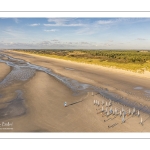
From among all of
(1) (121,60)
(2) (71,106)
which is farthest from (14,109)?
(1) (121,60)

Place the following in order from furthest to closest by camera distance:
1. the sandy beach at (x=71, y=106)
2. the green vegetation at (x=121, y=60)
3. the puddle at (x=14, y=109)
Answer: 1. the green vegetation at (x=121, y=60)
2. the puddle at (x=14, y=109)
3. the sandy beach at (x=71, y=106)

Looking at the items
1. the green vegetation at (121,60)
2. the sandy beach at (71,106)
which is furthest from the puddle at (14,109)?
the green vegetation at (121,60)

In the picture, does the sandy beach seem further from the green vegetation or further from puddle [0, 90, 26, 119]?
the green vegetation

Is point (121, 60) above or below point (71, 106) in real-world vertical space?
above

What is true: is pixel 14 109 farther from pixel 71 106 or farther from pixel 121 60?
pixel 121 60

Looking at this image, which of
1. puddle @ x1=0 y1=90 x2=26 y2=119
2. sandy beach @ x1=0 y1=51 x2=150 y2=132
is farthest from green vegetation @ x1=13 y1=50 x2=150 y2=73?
puddle @ x1=0 y1=90 x2=26 y2=119

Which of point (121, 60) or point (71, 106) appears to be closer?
point (71, 106)

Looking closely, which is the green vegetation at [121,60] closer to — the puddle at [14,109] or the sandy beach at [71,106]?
the sandy beach at [71,106]
